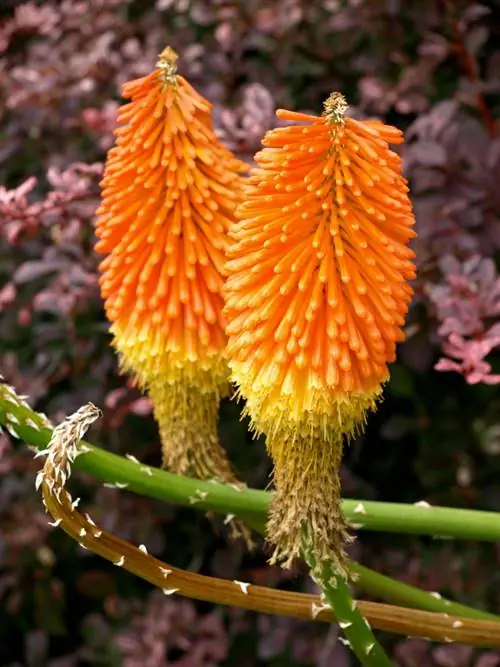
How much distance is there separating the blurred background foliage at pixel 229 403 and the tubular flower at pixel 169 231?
1.83ft

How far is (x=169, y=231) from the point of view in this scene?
1448mm

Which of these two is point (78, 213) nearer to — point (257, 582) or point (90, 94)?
point (90, 94)

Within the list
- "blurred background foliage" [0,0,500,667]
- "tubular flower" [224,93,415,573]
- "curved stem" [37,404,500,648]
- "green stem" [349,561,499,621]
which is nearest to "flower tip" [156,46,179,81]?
"tubular flower" [224,93,415,573]

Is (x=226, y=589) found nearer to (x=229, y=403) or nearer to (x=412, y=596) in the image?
(x=412, y=596)

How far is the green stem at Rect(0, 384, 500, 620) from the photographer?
135cm

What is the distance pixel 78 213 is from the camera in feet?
7.25

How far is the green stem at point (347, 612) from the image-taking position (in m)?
1.37

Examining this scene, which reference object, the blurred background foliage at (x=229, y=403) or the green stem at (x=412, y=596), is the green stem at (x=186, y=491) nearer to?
the green stem at (x=412, y=596)

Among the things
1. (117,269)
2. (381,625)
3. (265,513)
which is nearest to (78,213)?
(117,269)

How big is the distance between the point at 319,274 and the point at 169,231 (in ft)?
1.04

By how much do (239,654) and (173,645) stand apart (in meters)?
0.26

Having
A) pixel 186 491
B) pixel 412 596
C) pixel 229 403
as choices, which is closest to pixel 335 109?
pixel 186 491

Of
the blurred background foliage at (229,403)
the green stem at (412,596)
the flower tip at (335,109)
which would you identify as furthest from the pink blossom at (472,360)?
the flower tip at (335,109)

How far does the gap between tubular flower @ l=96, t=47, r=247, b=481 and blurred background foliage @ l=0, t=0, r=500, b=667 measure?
1.83 feet
